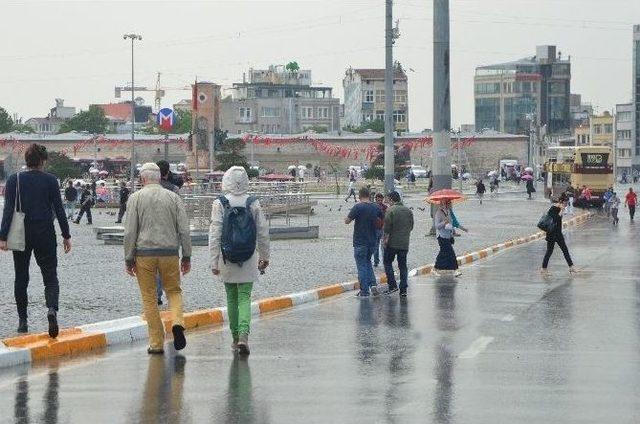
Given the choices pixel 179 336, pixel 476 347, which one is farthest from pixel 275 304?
pixel 179 336

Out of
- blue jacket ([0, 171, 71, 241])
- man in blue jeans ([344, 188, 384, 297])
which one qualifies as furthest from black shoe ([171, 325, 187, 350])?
man in blue jeans ([344, 188, 384, 297])

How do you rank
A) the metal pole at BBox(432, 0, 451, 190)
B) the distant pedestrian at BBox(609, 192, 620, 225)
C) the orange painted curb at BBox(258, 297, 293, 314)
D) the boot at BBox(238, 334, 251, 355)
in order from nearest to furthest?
1. the boot at BBox(238, 334, 251, 355)
2. the orange painted curb at BBox(258, 297, 293, 314)
3. the metal pole at BBox(432, 0, 451, 190)
4. the distant pedestrian at BBox(609, 192, 620, 225)

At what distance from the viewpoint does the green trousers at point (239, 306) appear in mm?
13242

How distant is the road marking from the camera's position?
43.1 feet

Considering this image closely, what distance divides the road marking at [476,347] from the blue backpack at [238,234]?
7.37ft

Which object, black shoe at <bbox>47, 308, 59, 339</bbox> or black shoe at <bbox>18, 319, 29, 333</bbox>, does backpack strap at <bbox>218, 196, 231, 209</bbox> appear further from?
black shoe at <bbox>18, 319, 29, 333</bbox>

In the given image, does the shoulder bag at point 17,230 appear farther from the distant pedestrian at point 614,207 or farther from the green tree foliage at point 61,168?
the green tree foliage at point 61,168

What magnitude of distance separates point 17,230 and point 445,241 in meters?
13.2

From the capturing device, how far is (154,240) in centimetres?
1273

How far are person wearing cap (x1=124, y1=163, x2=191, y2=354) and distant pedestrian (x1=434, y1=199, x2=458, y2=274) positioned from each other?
42.8ft

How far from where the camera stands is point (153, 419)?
9.38 m

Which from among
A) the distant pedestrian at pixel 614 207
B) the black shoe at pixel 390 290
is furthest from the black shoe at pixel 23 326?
the distant pedestrian at pixel 614 207

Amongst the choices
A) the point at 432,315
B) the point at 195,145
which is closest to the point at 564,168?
the point at 195,145

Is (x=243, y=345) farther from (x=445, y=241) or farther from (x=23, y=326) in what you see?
(x=445, y=241)
